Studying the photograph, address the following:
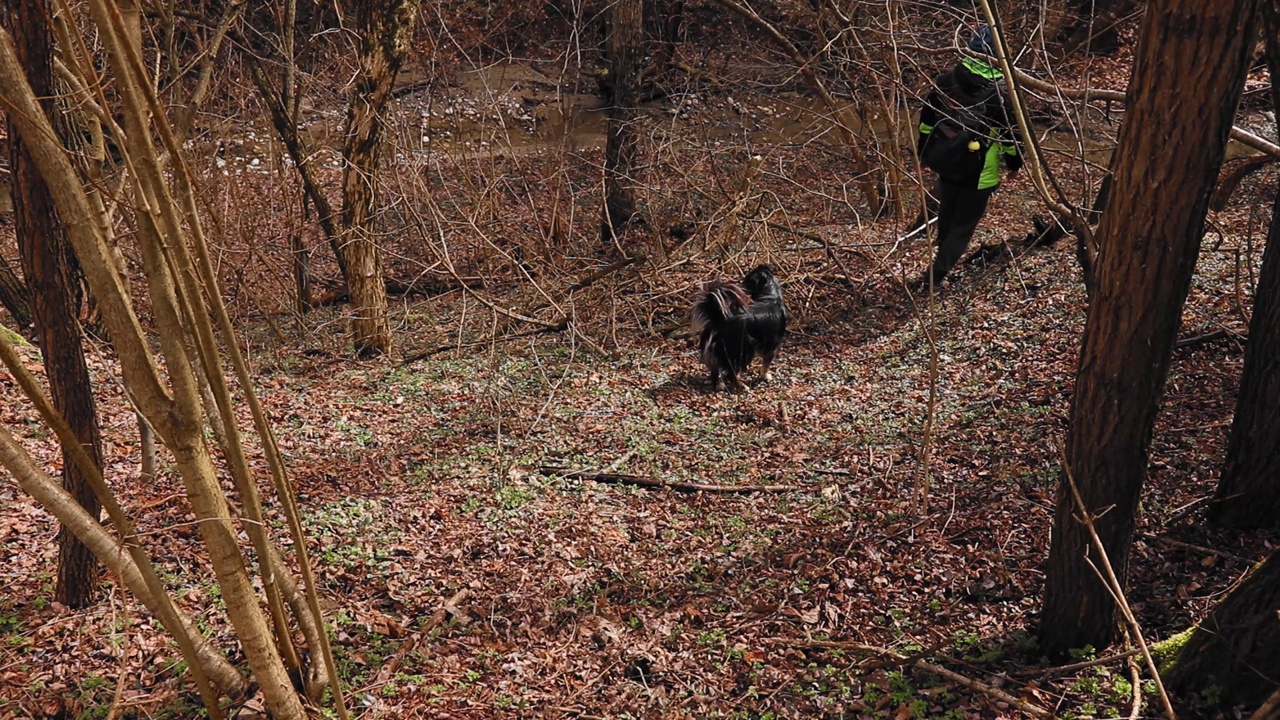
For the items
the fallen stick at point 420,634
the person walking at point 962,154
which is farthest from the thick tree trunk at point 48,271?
the person walking at point 962,154

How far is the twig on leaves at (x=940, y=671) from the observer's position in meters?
3.60

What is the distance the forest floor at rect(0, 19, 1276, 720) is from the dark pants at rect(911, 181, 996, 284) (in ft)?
1.30

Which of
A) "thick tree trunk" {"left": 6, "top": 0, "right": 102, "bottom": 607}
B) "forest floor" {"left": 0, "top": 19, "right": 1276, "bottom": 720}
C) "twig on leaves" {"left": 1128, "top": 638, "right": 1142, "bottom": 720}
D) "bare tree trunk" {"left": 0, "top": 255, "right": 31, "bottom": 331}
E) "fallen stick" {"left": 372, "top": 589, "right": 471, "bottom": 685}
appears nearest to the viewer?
"twig on leaves" {"left": 1128, "top": 638, "right": 1142, "bottom": 720}

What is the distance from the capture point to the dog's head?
796 centimetres

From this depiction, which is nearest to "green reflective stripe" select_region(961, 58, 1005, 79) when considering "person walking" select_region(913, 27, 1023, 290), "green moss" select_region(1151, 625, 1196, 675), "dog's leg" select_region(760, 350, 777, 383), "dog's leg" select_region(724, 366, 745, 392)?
"person walking" select_region(913, 27, 1023, 290)

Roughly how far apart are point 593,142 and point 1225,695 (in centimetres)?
1569

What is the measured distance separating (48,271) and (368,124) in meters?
4.45

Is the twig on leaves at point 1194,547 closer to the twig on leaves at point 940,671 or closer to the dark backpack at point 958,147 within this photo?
the twig on leaves at point 940,671

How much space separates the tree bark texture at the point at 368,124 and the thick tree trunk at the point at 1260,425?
667 centimetres

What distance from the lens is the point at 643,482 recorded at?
6.28m

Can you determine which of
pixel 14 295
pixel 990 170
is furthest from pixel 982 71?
pixel 14 295

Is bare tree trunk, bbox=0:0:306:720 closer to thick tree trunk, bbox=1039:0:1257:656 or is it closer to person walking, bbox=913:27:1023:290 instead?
thick tree trunk, bbox=1039:0:1257:656

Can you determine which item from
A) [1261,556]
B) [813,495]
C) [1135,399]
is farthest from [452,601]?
[1261,556]

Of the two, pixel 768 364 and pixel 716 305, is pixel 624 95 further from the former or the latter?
pixel 768 364
